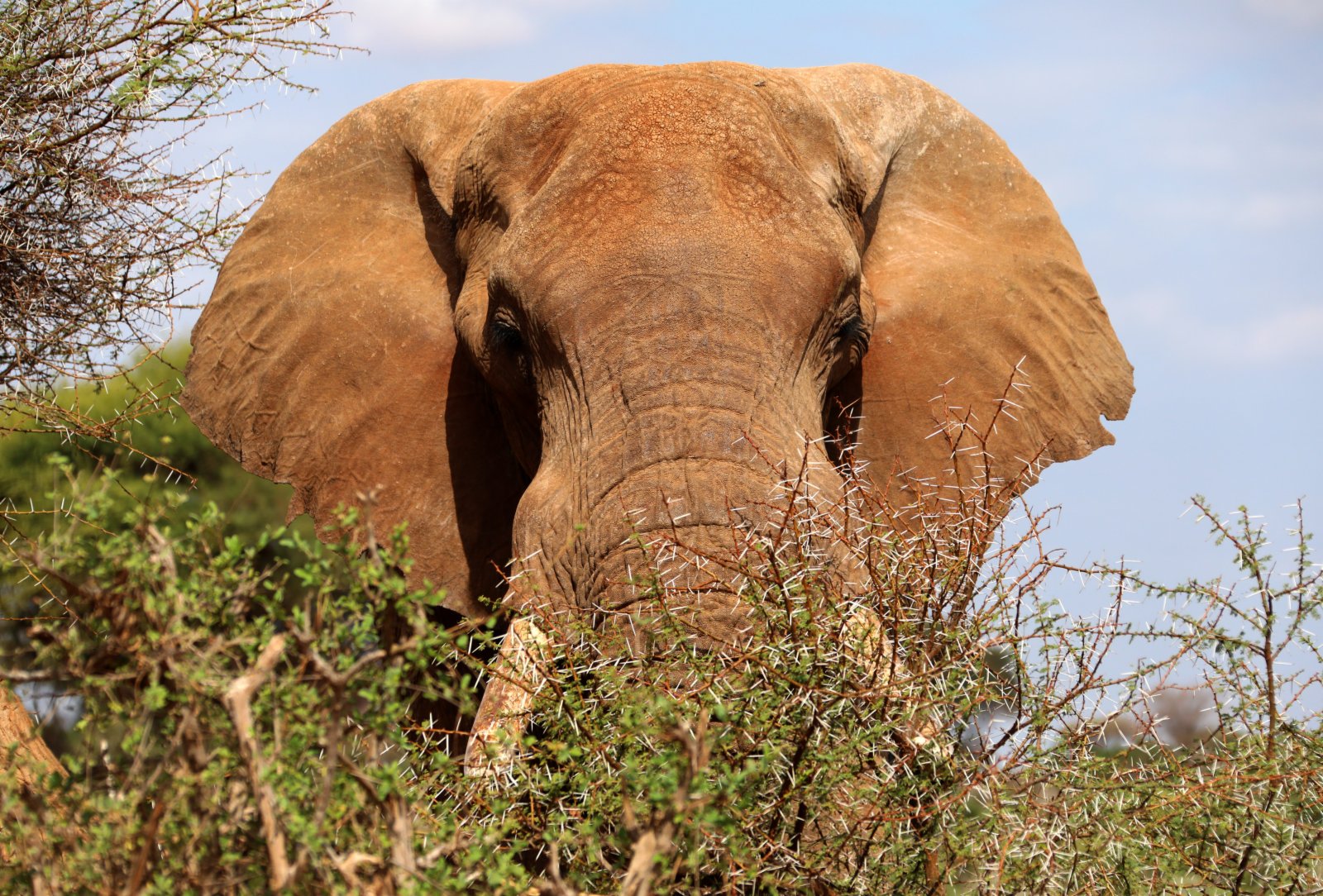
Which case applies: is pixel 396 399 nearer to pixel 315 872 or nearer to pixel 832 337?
pixel 832 337

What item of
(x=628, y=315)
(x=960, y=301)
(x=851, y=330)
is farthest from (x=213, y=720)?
(x=960, y=301)

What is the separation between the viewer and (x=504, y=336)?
4.84 metres

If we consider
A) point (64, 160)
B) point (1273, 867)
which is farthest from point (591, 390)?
point (64, 160)

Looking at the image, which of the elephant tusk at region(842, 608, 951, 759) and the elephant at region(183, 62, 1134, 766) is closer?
the elephant tusk at region(842, 608, 951, 759)

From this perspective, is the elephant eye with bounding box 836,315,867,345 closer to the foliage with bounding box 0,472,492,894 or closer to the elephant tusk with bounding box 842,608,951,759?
the elephant tusk with bounding box 842,608,951,759

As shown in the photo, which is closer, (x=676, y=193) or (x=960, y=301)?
(x=676, y=193)

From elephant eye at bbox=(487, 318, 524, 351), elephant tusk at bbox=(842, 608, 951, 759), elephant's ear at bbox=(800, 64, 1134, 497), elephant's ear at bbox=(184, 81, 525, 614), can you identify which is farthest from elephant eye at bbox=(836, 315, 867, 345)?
elephant tusk at bbox=(842, 608, 951, 759)

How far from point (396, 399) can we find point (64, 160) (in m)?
1.55

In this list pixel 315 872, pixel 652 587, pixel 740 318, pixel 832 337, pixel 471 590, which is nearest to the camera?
pixel 315 872

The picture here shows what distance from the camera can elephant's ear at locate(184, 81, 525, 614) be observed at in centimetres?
549

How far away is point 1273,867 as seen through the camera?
142 inches

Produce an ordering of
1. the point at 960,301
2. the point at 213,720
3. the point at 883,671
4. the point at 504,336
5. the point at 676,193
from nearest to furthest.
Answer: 1. the point at 213,720
2. the point at 883,671
3. the point at 676,193
4. the point at 504,336
5. the point at 960,301

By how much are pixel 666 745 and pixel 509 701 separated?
2.93 ft

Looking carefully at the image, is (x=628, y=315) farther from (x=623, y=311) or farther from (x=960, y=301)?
(x=960, y=301)
